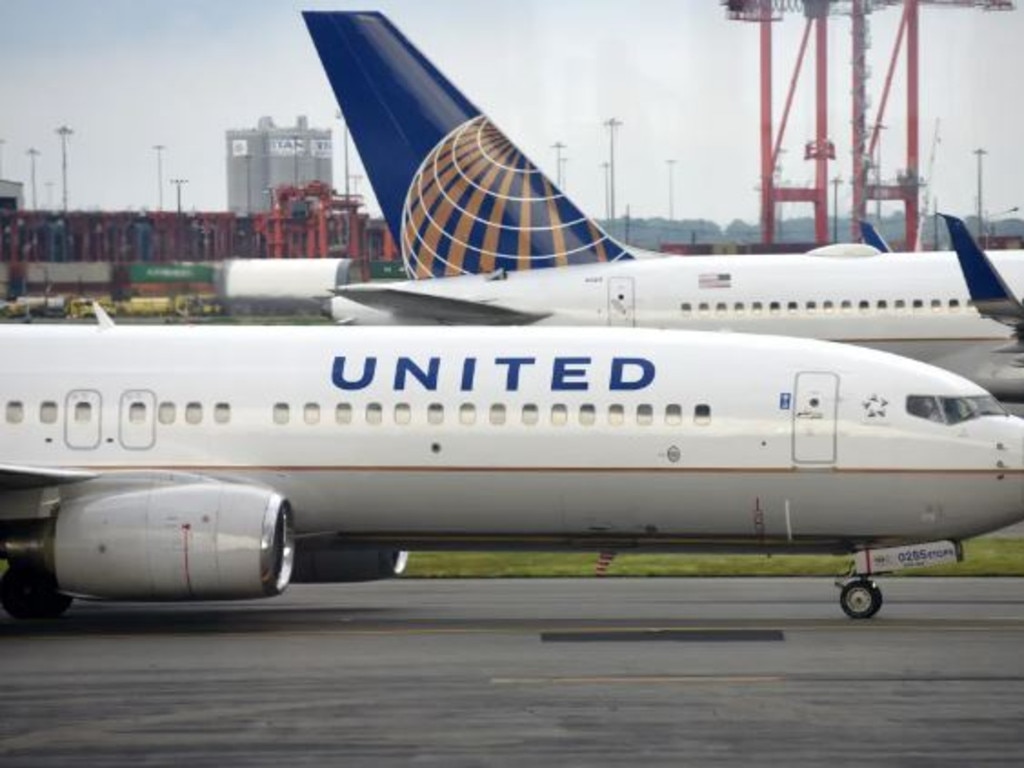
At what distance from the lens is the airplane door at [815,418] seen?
24.4 metres

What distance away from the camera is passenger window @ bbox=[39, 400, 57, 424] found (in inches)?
997

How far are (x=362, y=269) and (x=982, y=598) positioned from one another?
2985 inches

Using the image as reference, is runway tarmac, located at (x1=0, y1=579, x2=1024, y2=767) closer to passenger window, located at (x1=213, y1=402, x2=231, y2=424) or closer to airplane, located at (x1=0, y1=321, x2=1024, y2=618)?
airplane, located at (x1=0, y1=321, x2=1024, y2=618)

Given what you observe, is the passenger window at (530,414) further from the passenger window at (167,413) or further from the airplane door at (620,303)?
the airplane door at (620,303)

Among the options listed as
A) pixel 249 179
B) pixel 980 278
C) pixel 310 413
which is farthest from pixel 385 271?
pixel 310 413

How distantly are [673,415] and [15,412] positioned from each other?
7.57 m

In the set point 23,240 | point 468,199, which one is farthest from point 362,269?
point 468,199

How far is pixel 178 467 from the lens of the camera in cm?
2505

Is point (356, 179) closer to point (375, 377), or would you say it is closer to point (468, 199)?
point (468, 199)

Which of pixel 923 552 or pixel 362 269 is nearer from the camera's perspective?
pixel 923 552

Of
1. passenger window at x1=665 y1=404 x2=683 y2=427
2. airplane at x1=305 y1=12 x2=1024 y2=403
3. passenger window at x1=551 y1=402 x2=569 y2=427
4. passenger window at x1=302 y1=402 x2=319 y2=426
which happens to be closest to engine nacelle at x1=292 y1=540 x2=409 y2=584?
passenger window at x1=302 y1=402 x2=319 y2=426

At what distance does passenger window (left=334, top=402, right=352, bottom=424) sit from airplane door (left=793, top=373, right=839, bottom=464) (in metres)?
5.02

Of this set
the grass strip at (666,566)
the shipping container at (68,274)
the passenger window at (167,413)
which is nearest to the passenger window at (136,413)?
the passenger window at (167,413)

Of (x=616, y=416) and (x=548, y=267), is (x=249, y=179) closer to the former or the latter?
(x=548, y=267)
